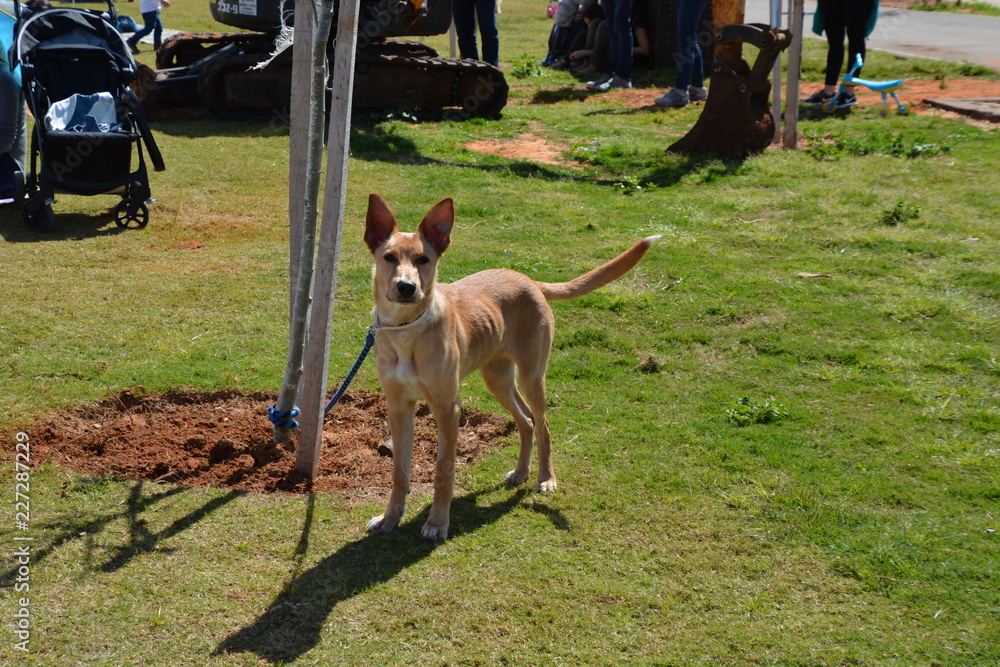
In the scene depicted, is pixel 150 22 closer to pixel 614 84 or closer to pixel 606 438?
pixel 614 84

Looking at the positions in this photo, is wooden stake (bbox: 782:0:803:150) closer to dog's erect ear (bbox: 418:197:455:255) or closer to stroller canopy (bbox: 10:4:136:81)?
stroller canopy (bbox: 10:4:136:81)

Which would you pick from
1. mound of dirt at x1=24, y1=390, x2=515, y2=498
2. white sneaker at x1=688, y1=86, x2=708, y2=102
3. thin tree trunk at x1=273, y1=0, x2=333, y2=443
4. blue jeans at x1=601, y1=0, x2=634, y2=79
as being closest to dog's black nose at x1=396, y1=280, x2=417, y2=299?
thin tree trunk at x1=273, y1=0, x2=333, y2=443

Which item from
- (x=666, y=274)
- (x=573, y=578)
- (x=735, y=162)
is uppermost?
(x=735, y=162)

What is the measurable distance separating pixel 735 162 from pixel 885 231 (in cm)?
286

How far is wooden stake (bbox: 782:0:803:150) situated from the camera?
38.4 ft

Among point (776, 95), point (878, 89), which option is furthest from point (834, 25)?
point (776, 95)

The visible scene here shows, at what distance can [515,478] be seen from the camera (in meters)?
4.96

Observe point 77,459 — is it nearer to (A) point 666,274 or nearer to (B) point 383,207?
(B) point 383,207

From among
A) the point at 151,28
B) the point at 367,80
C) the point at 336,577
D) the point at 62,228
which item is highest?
the point at 151,28

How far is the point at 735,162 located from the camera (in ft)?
37.2

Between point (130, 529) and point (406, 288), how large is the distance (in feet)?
5.75

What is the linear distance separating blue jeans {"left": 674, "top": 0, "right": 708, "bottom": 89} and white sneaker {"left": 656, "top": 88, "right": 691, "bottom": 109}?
0.32ft

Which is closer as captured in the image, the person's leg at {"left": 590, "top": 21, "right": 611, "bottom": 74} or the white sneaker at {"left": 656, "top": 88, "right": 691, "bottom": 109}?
the white sneaker at {"left": 656, "top": 88, "right": 691, "bottom": 109}

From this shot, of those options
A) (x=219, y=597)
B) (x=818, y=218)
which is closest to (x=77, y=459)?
(x=219, y=597)
